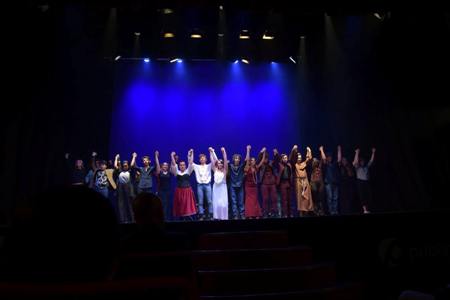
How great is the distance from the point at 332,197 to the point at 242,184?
1881 mm

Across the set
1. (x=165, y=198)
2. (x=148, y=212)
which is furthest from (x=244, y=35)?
(x=148, y=212)

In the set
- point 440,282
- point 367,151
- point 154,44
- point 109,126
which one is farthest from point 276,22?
point 440,282

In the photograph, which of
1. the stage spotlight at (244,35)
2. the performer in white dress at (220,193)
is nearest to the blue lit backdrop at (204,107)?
the stage spotlight at (244,35)

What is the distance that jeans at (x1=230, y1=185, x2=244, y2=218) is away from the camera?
8.29 meters

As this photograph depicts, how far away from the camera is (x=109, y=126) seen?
9289mm

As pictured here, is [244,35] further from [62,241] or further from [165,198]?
[62,241]

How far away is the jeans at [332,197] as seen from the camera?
27.6 feet

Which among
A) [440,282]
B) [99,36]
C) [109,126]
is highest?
[99,36]

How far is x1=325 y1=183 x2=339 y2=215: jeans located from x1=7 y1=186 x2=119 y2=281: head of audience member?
8102 mm

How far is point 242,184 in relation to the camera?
8281mm

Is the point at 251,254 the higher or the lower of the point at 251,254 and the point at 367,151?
the lower

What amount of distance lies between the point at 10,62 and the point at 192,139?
4.11 metres

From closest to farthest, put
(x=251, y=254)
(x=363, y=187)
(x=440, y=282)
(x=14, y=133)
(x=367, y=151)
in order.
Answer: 1. (x=251, y=254)
2. (x=440, y=282)
3. (x=14, y=133)
4. (x=363, y=187)
5. (x=367, y=151)

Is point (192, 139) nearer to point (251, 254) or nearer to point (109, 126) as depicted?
point (109, 126)
